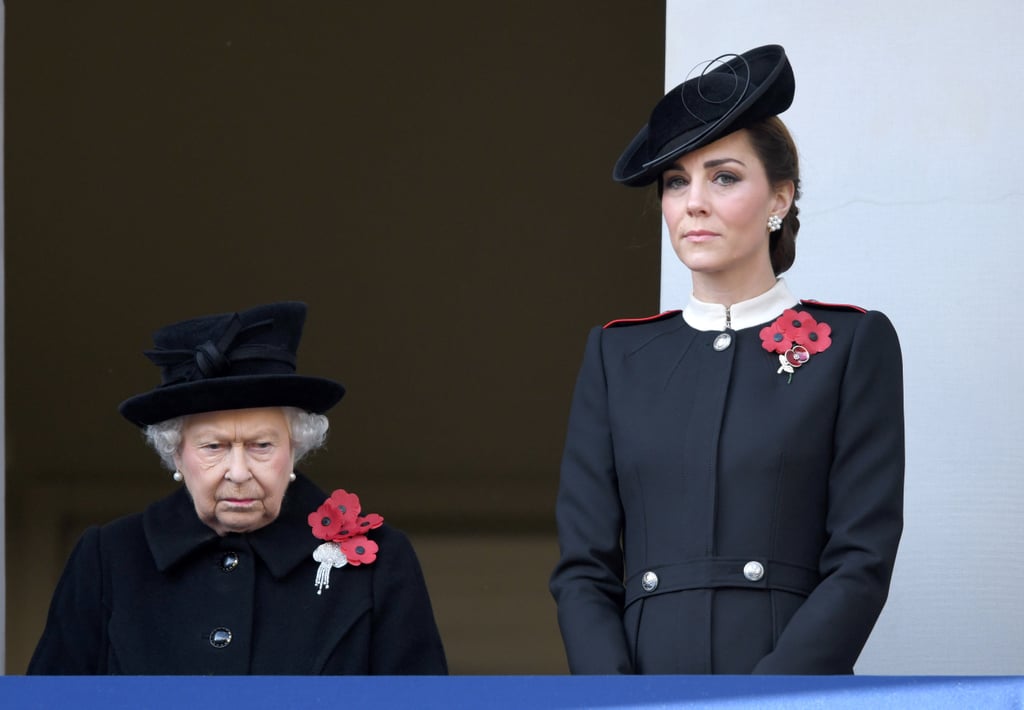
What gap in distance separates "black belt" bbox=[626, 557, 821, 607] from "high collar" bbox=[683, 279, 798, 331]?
0.41 metres

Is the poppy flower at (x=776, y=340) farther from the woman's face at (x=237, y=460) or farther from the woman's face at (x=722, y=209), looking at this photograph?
the woman's face at (x=237, y=460)

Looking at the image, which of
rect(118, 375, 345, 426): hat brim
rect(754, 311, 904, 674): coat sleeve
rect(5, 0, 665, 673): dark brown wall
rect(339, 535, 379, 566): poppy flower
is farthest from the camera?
rect(5, 0, 665, 673): dark brown wall

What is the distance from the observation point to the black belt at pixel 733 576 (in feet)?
10.2

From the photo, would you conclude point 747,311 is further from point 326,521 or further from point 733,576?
point 326,521

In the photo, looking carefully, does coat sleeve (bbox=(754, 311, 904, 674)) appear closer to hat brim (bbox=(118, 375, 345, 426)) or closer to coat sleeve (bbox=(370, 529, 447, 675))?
coat sleeve (bbox=(370, 529, 447, 675))

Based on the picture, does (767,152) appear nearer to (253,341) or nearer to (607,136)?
(253,341)

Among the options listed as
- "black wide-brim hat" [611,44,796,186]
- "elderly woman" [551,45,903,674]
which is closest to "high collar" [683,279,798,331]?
"elderly woman" [551,45,903,674]

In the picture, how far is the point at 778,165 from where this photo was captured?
3.32m

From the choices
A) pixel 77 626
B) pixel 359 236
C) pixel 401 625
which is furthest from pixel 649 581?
pixel 359 236

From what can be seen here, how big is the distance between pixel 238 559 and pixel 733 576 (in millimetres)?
955

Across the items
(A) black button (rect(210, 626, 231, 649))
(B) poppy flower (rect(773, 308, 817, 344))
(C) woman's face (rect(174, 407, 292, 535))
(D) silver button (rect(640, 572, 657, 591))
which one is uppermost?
(B) poppy flower (rect(773, 308, 817, 344))

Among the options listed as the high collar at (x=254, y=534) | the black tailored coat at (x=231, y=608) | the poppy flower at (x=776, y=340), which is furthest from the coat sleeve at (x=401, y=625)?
the poppy flower at (x=776, y=340)

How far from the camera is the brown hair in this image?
331 cm

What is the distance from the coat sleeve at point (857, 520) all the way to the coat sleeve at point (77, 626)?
121 centimetres
